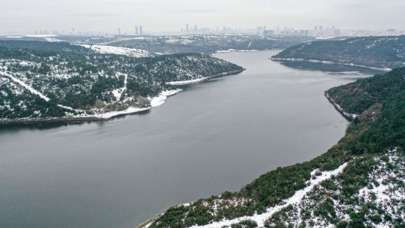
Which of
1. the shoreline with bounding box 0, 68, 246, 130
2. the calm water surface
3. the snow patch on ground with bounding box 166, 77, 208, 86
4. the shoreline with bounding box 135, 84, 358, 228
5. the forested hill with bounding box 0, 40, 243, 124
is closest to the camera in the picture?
the shoreline with bounding box 135, 84, 358, 228

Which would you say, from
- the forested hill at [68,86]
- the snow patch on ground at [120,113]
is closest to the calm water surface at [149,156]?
the snow patch on ground at [120,113]

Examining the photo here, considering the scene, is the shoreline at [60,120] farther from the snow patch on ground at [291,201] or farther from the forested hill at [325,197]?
the snow patch on ground at [291,201]

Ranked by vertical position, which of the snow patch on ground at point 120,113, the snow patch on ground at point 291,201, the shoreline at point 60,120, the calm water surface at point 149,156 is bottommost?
the shoreline at point 60,120

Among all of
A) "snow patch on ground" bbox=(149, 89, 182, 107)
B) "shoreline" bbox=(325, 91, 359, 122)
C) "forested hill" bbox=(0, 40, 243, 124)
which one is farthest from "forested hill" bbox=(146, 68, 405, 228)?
"snow patch on ground" bbox=(149, 89, 182, 107)

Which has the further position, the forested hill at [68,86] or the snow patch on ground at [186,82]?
the snow patch on ground at [186,82]

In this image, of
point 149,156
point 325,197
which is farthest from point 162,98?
point 325,197

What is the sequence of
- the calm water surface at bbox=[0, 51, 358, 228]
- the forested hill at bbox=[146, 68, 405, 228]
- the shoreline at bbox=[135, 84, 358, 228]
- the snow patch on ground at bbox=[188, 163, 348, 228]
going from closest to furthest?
the snow patch on ground at bbox=[188, 163, 348, 228], the forested hill at bbox=[146, 68, 405, 228], the shoreline at bbox=[135, 84, 358, 228], the calm water surface at bbox=[0, 51, 358, 228]

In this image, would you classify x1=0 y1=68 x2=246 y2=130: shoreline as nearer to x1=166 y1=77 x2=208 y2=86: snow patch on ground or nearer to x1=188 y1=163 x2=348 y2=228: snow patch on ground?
x1=166 y1=77 x2=208 y2=86: snow patch on ground
